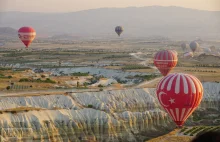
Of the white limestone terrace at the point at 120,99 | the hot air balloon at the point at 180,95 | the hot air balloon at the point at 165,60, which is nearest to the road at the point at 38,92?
the white limestone terrace at the point at 120,99

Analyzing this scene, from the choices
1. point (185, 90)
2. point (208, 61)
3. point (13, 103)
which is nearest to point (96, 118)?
point (13, 103)

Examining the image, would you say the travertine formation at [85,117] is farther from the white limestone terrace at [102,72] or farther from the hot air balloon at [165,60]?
the white limestone terrace at [102,72]

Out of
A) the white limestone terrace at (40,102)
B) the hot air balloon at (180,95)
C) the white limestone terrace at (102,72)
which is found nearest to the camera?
the hot air balloon at (180,95)

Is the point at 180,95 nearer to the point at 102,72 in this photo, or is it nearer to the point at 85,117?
the point at 85,117

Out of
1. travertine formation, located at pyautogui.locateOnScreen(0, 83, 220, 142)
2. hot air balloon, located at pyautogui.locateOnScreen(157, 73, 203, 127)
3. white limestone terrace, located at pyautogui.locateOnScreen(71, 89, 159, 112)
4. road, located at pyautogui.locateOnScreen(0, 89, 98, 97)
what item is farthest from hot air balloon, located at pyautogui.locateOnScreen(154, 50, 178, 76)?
hot air balloon, located at pyautogui.locateOnScreen(157, 73, 203, 127)

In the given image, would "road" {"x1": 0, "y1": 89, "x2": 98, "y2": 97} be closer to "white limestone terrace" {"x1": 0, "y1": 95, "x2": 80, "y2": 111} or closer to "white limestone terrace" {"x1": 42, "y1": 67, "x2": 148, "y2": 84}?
"white limestone terrace" {"x1": 0, "y1": 95, "x2": 80, "y2": 111}
